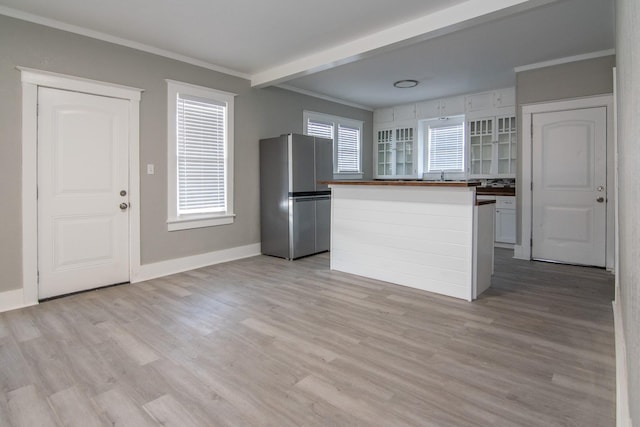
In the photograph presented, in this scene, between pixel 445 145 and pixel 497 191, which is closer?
pixel 497 191

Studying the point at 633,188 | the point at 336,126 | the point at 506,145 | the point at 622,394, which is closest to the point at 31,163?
the point at 633,188

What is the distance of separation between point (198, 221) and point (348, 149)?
11.8 feet

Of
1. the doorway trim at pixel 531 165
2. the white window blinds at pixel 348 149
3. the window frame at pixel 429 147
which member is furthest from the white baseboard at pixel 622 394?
the white window blinds at pixel 348 149

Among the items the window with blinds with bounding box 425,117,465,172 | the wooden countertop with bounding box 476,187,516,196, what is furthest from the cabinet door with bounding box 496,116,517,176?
the window with blinds with bounding box 425,117,465,172

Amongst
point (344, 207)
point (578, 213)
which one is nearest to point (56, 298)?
point (344, 207)

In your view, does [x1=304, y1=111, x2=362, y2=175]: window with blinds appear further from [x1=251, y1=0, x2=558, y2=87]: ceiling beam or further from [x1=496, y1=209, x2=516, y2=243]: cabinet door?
[x1=496, y1=209, x2=516, y2=243]: cabinet door

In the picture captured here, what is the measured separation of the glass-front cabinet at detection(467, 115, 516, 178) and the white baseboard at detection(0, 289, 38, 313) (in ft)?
21.5

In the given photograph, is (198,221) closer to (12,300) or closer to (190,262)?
(190,262)

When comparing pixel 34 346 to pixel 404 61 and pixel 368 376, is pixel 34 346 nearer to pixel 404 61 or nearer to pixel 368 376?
pixel 368 376

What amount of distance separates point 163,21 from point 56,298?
2.92 m

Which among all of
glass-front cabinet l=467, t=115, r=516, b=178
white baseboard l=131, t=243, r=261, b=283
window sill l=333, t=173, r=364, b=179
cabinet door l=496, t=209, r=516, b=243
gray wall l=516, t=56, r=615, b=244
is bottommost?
white baseboard l=131, t=243, r=261, b=283

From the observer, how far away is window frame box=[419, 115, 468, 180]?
264 inches

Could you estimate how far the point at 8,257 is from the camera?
3357 millimetres

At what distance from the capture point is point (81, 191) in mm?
3773
